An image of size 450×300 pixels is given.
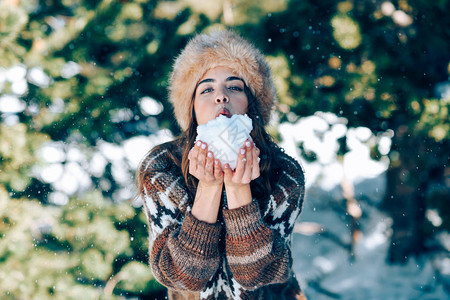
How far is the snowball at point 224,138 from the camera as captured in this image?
1.07 m

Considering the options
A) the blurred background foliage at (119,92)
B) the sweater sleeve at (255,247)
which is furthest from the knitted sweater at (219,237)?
the blurred background foliage at (119,92)

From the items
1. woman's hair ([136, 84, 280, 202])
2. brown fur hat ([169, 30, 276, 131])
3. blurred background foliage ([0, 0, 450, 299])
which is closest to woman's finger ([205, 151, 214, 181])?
woman's hair ([136, 84, 280, 202])

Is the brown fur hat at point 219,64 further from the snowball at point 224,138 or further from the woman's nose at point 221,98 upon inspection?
the snowball at point 224,138

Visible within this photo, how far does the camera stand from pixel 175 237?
1144 mm

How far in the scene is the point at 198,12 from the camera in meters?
2.39

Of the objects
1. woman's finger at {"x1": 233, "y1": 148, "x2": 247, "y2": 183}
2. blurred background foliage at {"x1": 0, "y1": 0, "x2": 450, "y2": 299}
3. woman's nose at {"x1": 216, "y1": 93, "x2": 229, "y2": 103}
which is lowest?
blurred background foliage at {"x1": 0, "y1": 0, "x2": 450, "y2": 299}

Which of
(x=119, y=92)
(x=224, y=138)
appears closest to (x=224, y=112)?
(x=224, y=138)

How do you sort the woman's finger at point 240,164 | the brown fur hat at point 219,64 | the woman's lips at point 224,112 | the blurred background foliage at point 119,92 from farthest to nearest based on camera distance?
the blurred background foliage at point 119,92 → the brown fur hat at point 219,64 → the woman's lips at point 224,112 → the woman's finger at point 240,164

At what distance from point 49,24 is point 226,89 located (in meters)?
1.60

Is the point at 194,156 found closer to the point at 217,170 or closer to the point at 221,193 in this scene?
the point at 217,170

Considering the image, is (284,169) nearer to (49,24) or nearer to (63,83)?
(63,83)

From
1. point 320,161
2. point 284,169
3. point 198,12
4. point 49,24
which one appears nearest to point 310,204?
point 320,161

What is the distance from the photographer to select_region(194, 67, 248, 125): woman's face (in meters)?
1.24

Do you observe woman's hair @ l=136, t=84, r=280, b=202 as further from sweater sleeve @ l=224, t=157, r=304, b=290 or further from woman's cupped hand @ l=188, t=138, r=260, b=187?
woman's cupped hand @ l=188, t=138, r=260, b=187
